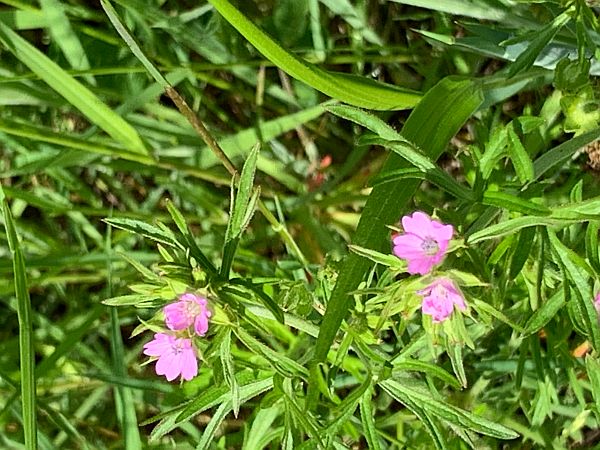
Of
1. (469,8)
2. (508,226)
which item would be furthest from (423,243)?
(469,8)

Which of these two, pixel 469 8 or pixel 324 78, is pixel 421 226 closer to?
pixel 324 78

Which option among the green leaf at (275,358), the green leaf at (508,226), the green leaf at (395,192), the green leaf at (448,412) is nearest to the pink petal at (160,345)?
the green leaf at (275,358)

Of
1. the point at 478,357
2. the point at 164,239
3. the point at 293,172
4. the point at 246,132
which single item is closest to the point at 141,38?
the point at 246,132

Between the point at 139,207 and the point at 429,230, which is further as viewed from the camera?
the point at 139,207

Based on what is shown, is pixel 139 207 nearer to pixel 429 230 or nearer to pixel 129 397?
pixel 129 397

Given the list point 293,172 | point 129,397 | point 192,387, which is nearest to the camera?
point 192,387

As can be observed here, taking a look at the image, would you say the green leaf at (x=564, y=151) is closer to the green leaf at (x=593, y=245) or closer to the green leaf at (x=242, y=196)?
the green leaf at (x=593, y=245)
